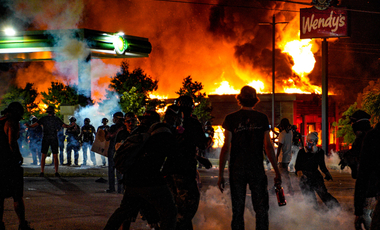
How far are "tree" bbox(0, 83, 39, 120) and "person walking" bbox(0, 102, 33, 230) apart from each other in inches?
1760

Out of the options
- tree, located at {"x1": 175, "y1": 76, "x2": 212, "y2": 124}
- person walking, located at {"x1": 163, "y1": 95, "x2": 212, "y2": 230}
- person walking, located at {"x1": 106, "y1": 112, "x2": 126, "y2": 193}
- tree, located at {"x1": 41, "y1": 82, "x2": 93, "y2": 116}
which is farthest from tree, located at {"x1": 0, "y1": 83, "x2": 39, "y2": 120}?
person walking, located at {"x1": 163, "y1": 95, "x2": 212, "y2": 230}

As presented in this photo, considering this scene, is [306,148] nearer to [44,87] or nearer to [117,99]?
[117,99]

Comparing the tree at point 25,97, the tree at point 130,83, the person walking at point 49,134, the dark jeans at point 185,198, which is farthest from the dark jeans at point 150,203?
the tree at point 25,97

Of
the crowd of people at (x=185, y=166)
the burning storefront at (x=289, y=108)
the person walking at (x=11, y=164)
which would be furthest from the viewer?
the burning storefront at (x=289, y=108)

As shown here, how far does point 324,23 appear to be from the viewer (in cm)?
2112

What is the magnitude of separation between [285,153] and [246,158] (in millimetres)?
4794

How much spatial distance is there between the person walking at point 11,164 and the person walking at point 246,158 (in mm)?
2399

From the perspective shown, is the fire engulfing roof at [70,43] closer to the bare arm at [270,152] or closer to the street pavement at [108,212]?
the street pavement at [108,212]

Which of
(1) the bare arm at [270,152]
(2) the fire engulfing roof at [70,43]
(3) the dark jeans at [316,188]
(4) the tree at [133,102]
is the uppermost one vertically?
(2) the fire engulfing roof at [70,43]

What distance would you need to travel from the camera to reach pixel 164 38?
50.6 m

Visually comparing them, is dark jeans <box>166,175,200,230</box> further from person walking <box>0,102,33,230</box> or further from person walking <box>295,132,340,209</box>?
person walking <box>295,132,340,209</box>

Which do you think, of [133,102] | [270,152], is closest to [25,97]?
[133,102]

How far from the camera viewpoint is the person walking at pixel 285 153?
9195mm

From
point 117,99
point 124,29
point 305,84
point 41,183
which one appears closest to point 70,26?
point 117,99
